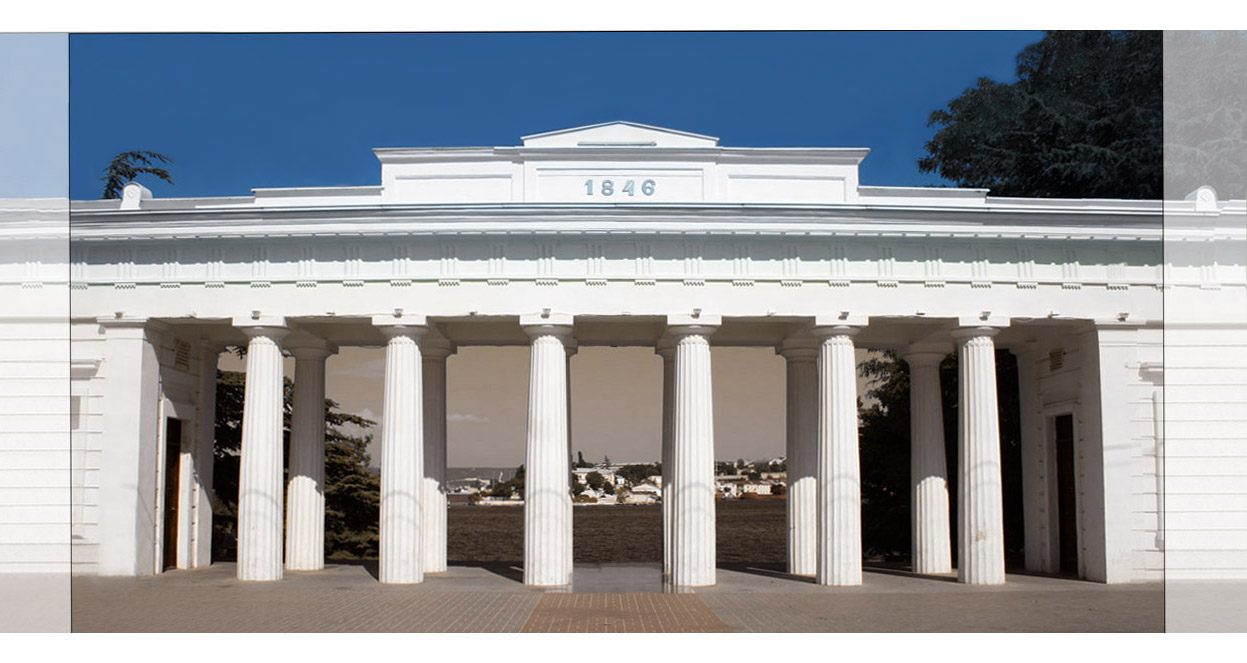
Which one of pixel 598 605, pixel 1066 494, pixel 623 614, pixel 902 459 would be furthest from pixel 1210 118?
pixel 623 614

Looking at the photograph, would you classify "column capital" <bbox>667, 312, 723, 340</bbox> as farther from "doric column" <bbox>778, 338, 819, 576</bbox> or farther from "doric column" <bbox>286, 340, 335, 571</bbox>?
"doric column" <bbox>286, 340, 335, 571</bbox>

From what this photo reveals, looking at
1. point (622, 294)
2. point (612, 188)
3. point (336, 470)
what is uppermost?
point (612, 188)

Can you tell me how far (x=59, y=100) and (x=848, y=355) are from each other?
18.4 metres

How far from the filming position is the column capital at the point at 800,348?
31.3m

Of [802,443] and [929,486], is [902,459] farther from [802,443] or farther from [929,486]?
[802,443]

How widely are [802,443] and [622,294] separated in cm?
754

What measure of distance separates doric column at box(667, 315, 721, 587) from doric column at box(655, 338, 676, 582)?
1.29 meters

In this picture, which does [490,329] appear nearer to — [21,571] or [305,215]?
[305,215]

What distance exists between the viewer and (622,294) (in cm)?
2811

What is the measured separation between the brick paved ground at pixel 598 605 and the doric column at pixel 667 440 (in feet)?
Result: 4.00

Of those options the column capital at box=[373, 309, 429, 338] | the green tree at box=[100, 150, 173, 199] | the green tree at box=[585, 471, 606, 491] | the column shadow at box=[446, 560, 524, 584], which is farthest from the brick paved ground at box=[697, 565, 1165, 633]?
the green tree at box=[585, 471, 606, 491]

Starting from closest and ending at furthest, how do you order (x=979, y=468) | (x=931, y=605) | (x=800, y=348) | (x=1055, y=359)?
(x=931, y=605) < (x=979, y=468) < (x=1055, y=359) < (x=800, y=348)

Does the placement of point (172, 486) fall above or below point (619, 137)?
below

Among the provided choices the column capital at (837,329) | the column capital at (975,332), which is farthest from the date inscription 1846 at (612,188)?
the column capital at (975,332)
